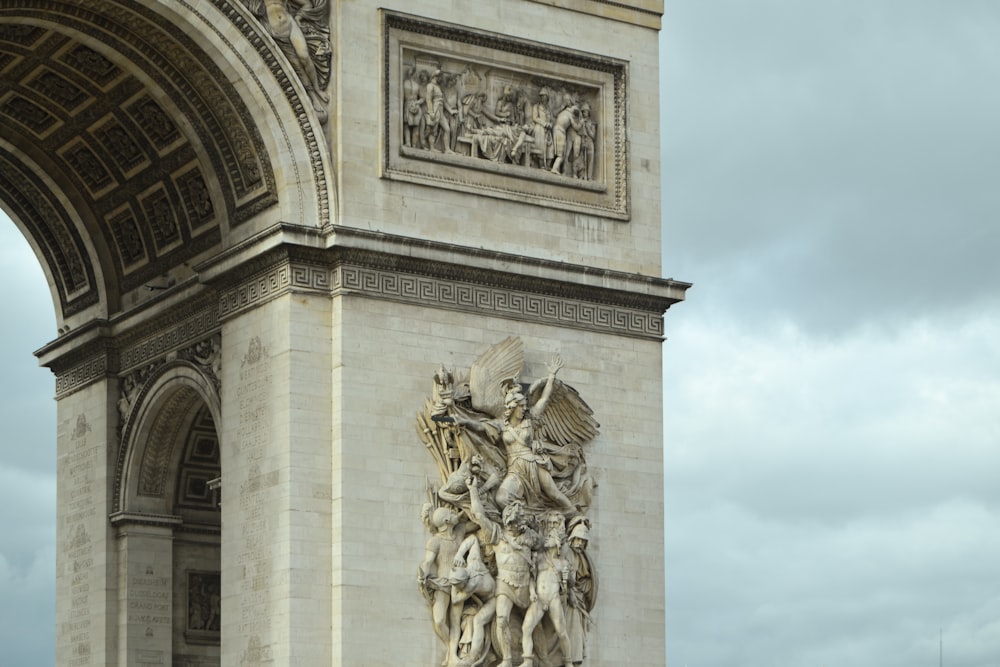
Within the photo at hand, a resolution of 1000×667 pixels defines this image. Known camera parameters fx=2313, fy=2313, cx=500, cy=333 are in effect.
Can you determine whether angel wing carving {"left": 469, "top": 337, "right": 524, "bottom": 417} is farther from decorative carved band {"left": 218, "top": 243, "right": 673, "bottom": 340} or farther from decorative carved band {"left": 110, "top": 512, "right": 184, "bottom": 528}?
decorative carved band {"left": 110, "top": 512, "right": 184, "bottom": 528}

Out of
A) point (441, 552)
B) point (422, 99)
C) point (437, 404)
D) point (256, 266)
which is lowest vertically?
point (441, 552)

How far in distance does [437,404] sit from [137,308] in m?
6.06

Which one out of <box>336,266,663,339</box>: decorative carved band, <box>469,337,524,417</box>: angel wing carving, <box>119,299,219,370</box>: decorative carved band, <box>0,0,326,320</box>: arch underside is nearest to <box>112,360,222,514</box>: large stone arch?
<box>119,299,219,370</box>: decorative carved band

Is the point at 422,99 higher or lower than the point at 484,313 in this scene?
higher

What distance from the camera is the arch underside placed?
31.8 m

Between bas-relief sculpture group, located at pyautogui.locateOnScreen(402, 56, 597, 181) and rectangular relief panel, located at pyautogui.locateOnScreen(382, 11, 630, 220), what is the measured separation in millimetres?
14

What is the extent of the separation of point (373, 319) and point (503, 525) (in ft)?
10.9

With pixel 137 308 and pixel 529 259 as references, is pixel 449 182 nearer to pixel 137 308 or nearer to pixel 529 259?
pixel 529 259

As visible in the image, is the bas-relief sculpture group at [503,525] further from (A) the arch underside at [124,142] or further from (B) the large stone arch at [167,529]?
(B) the large stone arch at [167,529]

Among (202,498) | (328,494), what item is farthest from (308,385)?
(202,498)

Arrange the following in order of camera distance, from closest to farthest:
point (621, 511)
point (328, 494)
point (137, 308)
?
1. point (328, 494)
2. point (621, 511)
3. point (137, 308)

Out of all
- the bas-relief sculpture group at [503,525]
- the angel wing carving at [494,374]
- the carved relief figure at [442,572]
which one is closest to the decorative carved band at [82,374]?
the bas-relief sculpture group at [503,525]

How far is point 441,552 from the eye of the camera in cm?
3134

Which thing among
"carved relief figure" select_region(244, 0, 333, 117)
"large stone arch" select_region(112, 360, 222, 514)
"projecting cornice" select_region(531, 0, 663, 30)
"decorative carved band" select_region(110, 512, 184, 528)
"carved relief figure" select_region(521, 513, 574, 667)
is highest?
"projecting cornice" select_region(531, 0, 663, 30)
